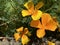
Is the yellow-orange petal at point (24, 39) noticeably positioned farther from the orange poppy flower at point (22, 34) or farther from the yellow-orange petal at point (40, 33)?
the yellow-orange petal at point (40, 33)

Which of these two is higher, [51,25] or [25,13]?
[25,13]

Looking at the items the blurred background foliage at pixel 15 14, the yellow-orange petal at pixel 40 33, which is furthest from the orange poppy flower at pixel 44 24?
the blurred background foliage at pixel 15 14

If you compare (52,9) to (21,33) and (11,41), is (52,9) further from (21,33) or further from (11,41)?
(11,41)

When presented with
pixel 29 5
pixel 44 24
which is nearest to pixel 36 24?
pixel 44 24

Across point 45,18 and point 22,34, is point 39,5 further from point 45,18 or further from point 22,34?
point 22,34

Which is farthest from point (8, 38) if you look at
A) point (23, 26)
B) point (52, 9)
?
point (52, 9)
